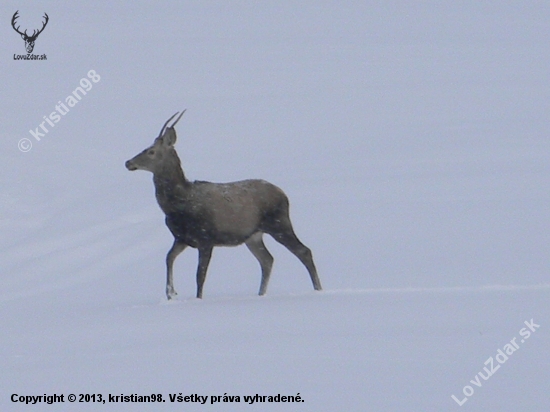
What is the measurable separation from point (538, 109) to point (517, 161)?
32.5 ft

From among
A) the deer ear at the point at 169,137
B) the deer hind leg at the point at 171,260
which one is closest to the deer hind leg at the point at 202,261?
the deer hind leg at the point at 171,260

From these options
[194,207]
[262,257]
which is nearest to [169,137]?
[194,207]

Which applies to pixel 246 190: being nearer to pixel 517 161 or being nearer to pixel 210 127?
pixel 517 161

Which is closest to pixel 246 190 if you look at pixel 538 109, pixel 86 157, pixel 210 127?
pixel 86 157

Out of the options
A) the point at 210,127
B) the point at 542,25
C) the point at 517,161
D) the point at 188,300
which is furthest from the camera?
the point at 542,25

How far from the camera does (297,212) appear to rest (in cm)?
2131

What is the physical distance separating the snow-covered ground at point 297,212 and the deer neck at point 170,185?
982 mm

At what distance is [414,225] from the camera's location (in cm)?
1917

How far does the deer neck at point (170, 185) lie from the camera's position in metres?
12.5

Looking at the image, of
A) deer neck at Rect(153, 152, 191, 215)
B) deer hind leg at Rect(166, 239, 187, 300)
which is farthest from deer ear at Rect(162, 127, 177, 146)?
deer hind leg at Rect(166, 239, 187, 300)

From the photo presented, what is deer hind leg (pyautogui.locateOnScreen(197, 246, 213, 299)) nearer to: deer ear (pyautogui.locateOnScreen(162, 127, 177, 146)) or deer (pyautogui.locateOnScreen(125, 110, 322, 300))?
deer (pyautogui.locateOnScreen(125, 110, 322, 300))

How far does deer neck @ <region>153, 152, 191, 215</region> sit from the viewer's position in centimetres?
1249

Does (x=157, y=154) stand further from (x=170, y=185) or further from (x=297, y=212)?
(x=297, y=212)

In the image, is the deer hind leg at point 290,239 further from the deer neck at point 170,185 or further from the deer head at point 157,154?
the deer head at point 157,154
